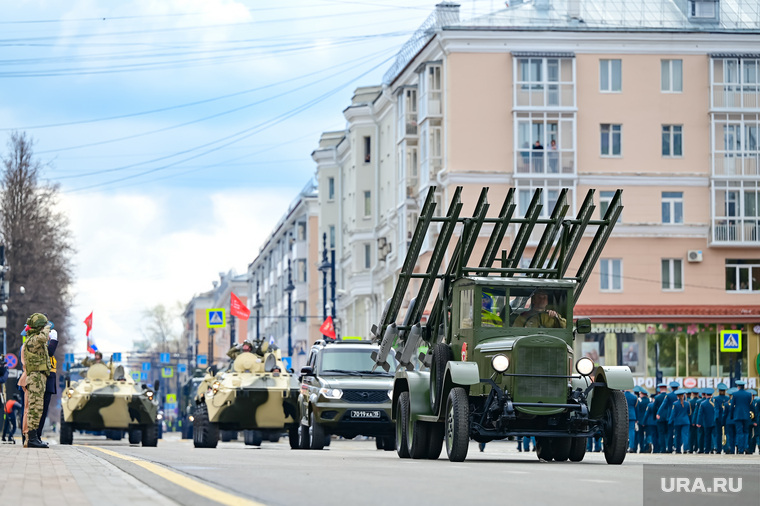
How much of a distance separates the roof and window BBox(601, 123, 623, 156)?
6524mm

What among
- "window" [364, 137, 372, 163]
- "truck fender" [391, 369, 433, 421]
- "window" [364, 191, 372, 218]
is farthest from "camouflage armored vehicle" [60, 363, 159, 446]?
"window" [364, 137, 372, 163]

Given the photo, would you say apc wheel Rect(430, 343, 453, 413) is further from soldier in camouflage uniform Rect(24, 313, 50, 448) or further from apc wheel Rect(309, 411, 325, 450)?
apc wheel Rect(309, 411, 325, 450)

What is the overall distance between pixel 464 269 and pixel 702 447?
48.0 feet

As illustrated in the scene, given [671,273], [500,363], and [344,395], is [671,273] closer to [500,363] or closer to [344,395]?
[344,395]

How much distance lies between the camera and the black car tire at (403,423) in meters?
20.4

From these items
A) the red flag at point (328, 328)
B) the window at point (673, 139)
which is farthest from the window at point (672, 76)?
the red flag at point (328, 328)

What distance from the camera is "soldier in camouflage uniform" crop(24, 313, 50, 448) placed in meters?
22.1

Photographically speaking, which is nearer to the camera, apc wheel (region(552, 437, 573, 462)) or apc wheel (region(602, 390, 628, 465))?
apc wheel (region(602, 390, 628, 465))

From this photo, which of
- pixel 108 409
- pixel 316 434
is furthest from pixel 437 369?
pixel 108 409

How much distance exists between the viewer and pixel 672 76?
64.4 m

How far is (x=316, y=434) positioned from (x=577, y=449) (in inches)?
352

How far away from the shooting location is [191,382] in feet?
229

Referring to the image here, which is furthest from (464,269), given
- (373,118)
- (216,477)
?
(373,118)

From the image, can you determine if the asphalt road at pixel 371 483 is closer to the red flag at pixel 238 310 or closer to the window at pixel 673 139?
the red flag at pixel 238 310
